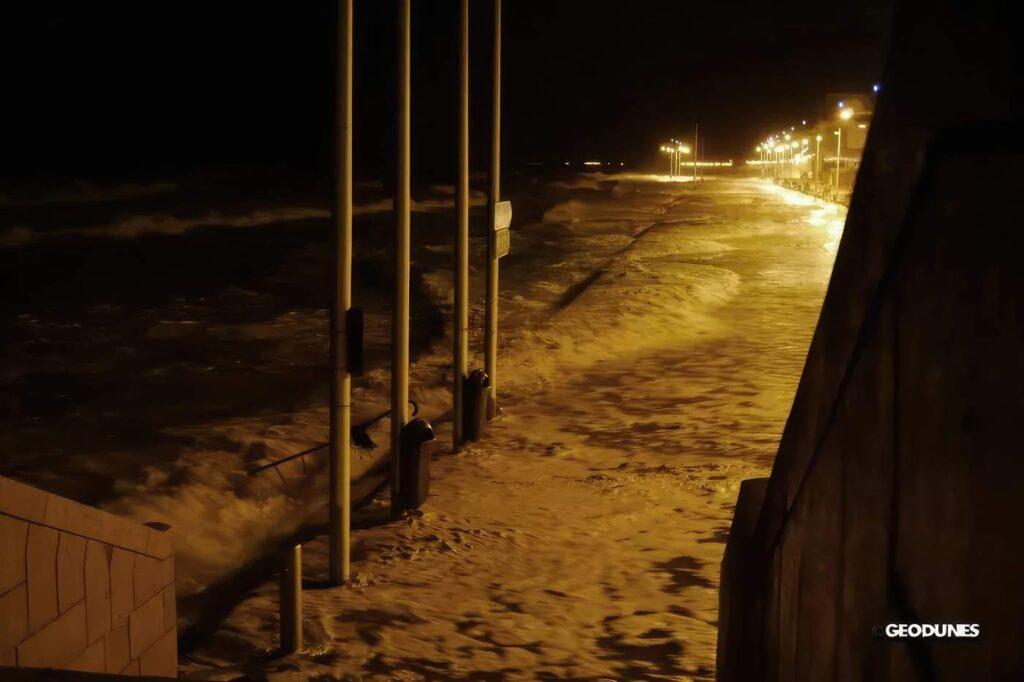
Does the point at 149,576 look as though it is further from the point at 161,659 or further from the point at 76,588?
the point at 76,588

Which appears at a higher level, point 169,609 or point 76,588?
point 76,588

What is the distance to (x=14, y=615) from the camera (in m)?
3.67

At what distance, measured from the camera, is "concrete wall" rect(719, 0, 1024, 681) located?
1851 mm

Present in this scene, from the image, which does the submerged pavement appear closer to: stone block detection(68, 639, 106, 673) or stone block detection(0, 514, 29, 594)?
stone block detection(68, 639, 106, 673)

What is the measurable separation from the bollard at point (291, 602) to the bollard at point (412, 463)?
8.09 ft

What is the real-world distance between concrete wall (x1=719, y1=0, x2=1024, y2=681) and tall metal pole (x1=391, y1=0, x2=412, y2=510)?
5.63 metres

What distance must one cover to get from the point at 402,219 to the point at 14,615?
15.2ft

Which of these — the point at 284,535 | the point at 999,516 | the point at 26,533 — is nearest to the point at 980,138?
the point at 999,516

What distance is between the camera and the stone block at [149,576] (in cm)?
474

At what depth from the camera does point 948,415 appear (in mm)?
1928

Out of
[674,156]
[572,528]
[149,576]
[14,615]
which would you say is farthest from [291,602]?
[674,156]

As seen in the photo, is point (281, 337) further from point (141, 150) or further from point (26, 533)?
point (141, 150)

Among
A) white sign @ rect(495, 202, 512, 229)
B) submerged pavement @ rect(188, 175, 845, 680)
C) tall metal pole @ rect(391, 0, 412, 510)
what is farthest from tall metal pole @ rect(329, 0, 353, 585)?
white sign @ rect(495, 202, 512, 229)

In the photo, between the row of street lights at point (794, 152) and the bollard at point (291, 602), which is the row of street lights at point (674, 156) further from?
the bollard at point (291, 602)
